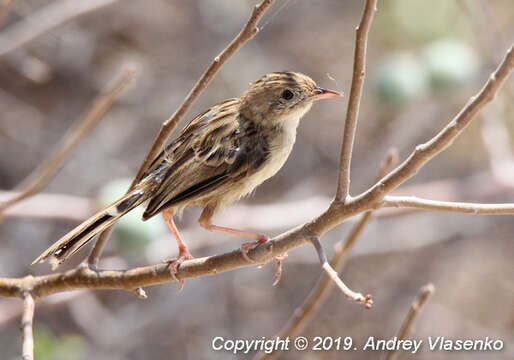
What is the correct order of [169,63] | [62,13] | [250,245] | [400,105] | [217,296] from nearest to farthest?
[250,245], [62,13], [400,105], [217,296], [169,63]

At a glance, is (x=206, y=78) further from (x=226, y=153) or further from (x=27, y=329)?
(x=27, y=329)

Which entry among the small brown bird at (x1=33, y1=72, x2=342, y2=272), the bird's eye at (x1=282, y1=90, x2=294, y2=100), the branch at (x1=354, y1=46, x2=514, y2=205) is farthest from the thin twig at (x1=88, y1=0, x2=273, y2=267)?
the bird's eye at (x1=282, y1=90, x2=294, y2=100)

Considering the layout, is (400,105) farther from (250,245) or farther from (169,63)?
(250,245)

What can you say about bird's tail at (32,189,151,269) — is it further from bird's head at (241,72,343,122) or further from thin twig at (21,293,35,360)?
bird's head at (241,72,343,122)

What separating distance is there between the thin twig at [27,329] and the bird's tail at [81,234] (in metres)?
0.19

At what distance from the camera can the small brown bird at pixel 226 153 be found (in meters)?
3.49

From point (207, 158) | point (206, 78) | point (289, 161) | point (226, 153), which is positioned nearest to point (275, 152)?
point (226, 153)

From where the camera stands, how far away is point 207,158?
352 centimetres

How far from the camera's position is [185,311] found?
22.1 ft

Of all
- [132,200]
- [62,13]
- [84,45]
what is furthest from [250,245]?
[84,45]

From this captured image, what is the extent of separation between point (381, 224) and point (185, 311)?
2.49 metres

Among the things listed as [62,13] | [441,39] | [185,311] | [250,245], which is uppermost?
[441,39]

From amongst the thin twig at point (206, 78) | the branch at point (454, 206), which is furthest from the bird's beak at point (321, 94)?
the branch at point (454, 206)

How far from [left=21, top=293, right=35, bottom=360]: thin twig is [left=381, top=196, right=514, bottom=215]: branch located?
4.59 feet
